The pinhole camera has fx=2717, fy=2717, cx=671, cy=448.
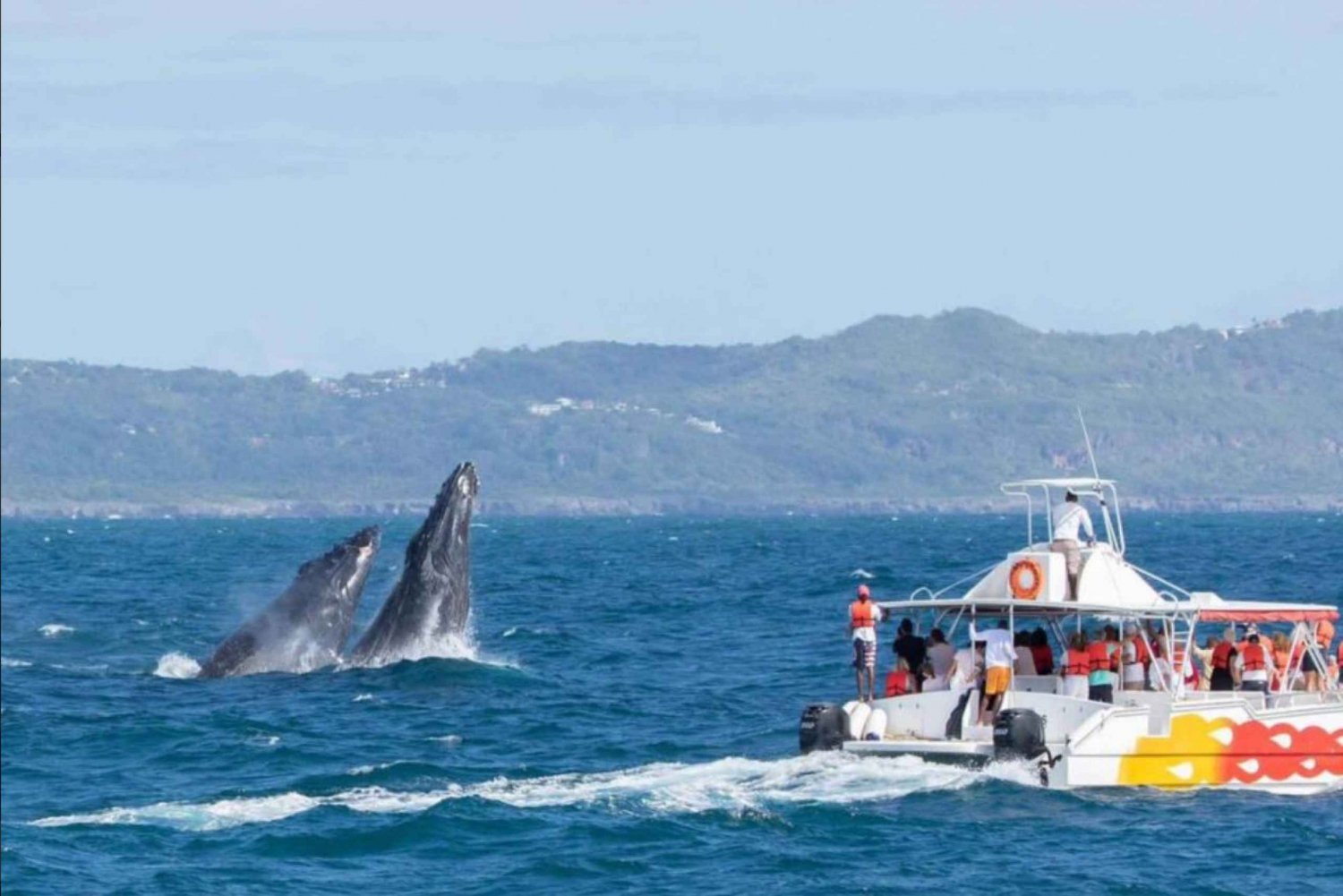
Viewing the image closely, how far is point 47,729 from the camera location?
37.6 metres

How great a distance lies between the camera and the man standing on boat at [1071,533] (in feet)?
107

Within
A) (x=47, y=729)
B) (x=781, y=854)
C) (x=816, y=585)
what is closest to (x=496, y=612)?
(x=816, y=585)

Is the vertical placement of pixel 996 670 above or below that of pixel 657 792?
above

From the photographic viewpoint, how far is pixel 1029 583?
32594 millimetres

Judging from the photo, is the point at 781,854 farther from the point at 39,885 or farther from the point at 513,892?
the point at 39,885

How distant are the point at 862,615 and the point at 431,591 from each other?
1391 cm

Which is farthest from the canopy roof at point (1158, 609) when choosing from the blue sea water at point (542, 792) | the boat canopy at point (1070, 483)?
the blue sea water at point (542, 792)

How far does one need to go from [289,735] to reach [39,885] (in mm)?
10479

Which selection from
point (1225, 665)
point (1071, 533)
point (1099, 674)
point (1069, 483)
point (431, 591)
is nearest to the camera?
point (1099, 674)

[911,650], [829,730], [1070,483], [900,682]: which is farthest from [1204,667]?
[829,730]

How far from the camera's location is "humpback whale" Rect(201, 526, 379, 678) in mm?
44594

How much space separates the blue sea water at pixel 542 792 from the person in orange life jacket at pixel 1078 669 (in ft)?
5.84

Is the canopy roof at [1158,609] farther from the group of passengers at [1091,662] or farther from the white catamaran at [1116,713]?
the group of passengers at [1091,662]

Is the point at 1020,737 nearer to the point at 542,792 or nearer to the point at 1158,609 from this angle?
the point at 1158,609
